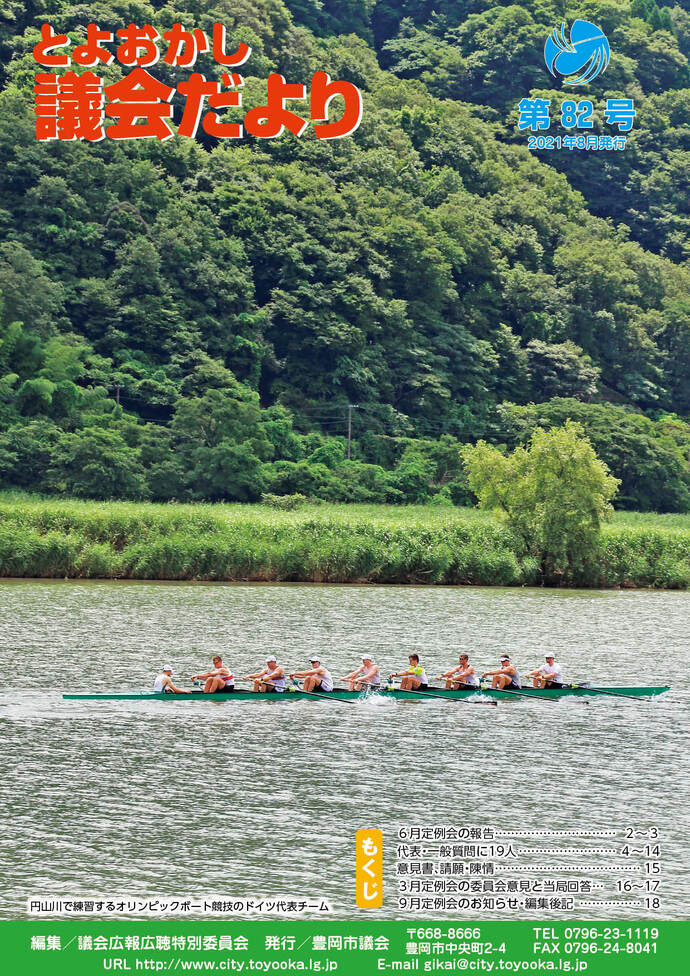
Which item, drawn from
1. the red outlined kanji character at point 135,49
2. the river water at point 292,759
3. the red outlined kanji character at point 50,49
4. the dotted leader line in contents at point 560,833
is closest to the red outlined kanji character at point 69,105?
the red outlined kanji character at point 135,49

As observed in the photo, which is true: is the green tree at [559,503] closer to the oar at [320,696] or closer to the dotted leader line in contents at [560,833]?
the oar at [320,696]

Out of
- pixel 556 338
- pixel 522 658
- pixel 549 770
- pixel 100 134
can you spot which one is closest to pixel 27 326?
pixel 100 134

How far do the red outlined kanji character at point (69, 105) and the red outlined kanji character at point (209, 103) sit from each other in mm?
18977

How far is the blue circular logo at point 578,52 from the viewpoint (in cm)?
10581

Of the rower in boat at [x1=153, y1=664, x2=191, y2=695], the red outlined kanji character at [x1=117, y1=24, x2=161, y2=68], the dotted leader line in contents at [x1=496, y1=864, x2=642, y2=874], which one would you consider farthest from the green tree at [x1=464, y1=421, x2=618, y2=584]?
the red outlined kanji character at [x1=117, y1=24, x2=161, y2=68]

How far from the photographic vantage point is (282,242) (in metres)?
77.4

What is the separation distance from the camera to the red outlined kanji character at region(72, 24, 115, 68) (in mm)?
75312

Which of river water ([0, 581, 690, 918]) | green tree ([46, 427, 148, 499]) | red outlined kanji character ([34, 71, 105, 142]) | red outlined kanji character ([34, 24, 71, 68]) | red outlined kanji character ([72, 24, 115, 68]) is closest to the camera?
river water ([0, 581, 690, 918])

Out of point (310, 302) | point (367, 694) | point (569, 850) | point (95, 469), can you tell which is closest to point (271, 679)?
point (367, 694)

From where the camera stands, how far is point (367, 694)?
77.8 feet

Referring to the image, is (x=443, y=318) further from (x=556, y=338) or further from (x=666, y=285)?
(x=666, y=285)

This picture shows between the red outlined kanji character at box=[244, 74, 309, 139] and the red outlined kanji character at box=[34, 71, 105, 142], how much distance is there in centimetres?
1950

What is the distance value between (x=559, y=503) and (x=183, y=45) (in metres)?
53.8

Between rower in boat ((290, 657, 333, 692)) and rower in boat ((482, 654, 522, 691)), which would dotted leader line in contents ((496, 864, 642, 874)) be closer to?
rower in boat ((290, 657, 333, 692))
